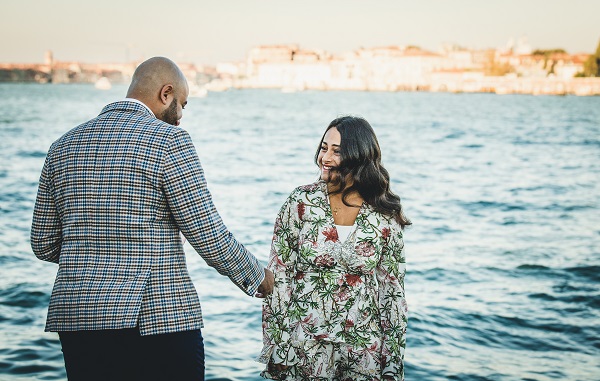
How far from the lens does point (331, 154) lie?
259cm

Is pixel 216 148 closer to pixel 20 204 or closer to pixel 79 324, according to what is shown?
pixel 20 204

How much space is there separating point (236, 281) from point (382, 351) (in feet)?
2.59

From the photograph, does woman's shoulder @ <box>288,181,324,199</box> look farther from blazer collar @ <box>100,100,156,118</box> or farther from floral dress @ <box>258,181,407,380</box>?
blazer collar @ <box>100,100,156,118</box>

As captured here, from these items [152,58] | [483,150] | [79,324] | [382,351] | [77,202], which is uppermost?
[152,58]

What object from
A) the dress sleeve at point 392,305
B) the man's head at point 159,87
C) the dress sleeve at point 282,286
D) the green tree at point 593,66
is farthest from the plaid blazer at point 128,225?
the green tree at point 593,66

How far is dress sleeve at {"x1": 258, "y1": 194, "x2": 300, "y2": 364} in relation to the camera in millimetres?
2582

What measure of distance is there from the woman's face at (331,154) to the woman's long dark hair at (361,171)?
0.6 inches

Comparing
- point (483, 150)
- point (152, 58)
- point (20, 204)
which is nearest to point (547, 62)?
point (483, 150)

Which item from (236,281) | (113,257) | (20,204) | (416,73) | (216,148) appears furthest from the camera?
(416,73)

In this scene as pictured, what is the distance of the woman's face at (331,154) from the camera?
8.47 feet

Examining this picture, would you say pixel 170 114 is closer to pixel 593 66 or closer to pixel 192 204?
pixel 192 204

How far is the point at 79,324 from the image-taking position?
1.96 metres

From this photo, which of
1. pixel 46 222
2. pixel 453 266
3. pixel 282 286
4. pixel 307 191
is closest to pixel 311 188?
pixel 307 191

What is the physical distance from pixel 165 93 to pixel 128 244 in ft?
1.61
